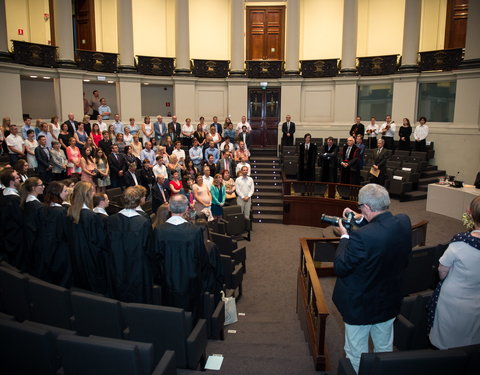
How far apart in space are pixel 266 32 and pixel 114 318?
18269 millimetres

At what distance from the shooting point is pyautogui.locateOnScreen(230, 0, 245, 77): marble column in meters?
17.7

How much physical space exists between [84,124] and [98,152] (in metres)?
2.30

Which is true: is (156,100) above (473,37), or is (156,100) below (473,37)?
below

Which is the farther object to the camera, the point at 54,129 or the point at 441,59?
the point at 441,59

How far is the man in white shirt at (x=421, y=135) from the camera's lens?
14289 mm

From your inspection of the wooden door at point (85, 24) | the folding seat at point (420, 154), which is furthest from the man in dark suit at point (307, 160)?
the wooden door at point (85, 24)

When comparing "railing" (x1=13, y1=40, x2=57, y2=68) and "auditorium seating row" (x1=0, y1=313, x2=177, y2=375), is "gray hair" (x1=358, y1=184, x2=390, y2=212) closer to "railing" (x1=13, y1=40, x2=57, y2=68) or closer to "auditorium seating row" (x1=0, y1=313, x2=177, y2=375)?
"auditorium seating row" (x1=0, y1=313, x2=177, y2=375)

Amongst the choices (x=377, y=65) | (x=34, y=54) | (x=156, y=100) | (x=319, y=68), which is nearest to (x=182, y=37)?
(x=156, y=100)

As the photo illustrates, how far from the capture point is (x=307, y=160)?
40.8 ft

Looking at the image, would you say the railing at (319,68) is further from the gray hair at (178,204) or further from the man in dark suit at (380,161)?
the gray hair at (178,204)

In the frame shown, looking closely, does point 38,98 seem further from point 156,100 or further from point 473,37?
point 473,37

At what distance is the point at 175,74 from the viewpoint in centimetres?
1820

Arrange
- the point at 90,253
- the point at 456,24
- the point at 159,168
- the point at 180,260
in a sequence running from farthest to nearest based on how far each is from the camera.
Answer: the point at 456,24
the point at 159,168
the point at 90,253
the point at 180,260

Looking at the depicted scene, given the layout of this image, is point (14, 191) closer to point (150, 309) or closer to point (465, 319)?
point (150, 309)
